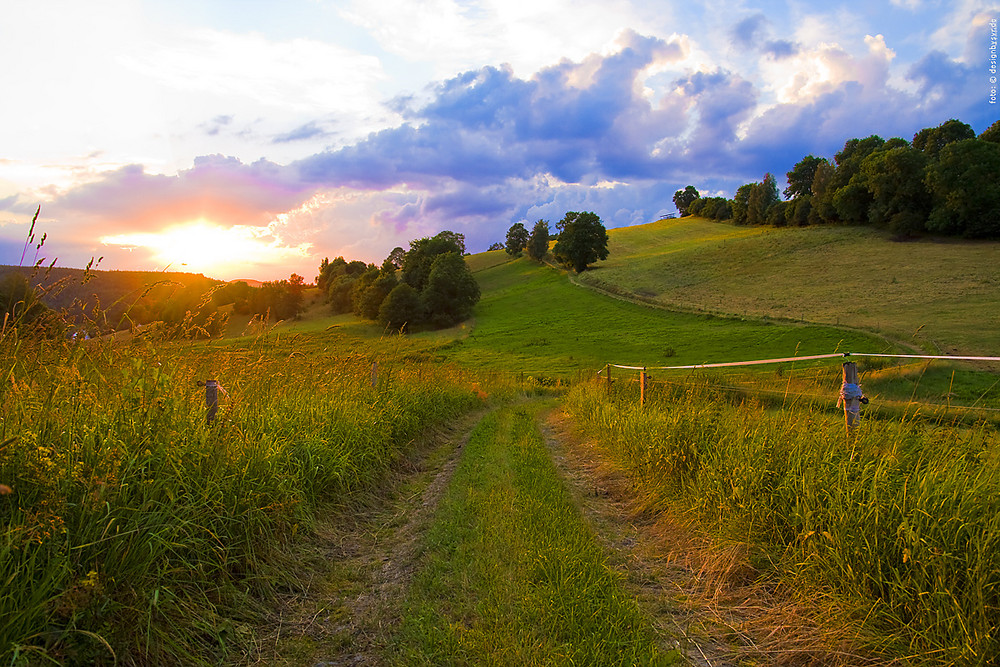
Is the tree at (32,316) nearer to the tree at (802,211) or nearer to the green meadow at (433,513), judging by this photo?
the green meadow at (433,513)

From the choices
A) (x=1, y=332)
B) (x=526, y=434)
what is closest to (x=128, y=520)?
(x=1, y=332)

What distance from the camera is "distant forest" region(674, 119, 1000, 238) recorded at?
179ft

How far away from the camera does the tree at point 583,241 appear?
71812mm

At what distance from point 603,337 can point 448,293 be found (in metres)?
24.9

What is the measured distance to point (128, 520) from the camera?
9.97 ft

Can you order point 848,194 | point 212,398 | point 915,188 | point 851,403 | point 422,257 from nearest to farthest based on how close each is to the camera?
point 212,398, point 851,403, point 915,188, point 848,194, point 422,257

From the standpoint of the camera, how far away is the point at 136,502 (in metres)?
3.21

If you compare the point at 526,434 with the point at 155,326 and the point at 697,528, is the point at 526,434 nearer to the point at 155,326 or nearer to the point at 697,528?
the point at 697,528

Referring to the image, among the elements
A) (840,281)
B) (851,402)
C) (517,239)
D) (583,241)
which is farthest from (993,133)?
(851,402)

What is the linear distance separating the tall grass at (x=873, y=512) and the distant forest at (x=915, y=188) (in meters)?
67.7

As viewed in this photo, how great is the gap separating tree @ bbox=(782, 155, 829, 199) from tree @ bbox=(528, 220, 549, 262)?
46.4 meters

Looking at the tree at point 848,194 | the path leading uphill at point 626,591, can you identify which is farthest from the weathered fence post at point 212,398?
the tree at point 848,194

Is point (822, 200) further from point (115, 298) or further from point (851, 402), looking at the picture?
point (115, 298)

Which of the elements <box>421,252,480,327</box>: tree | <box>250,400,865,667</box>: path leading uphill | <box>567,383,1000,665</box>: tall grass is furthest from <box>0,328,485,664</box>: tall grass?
<box>421,252,480,327</box>: tree
